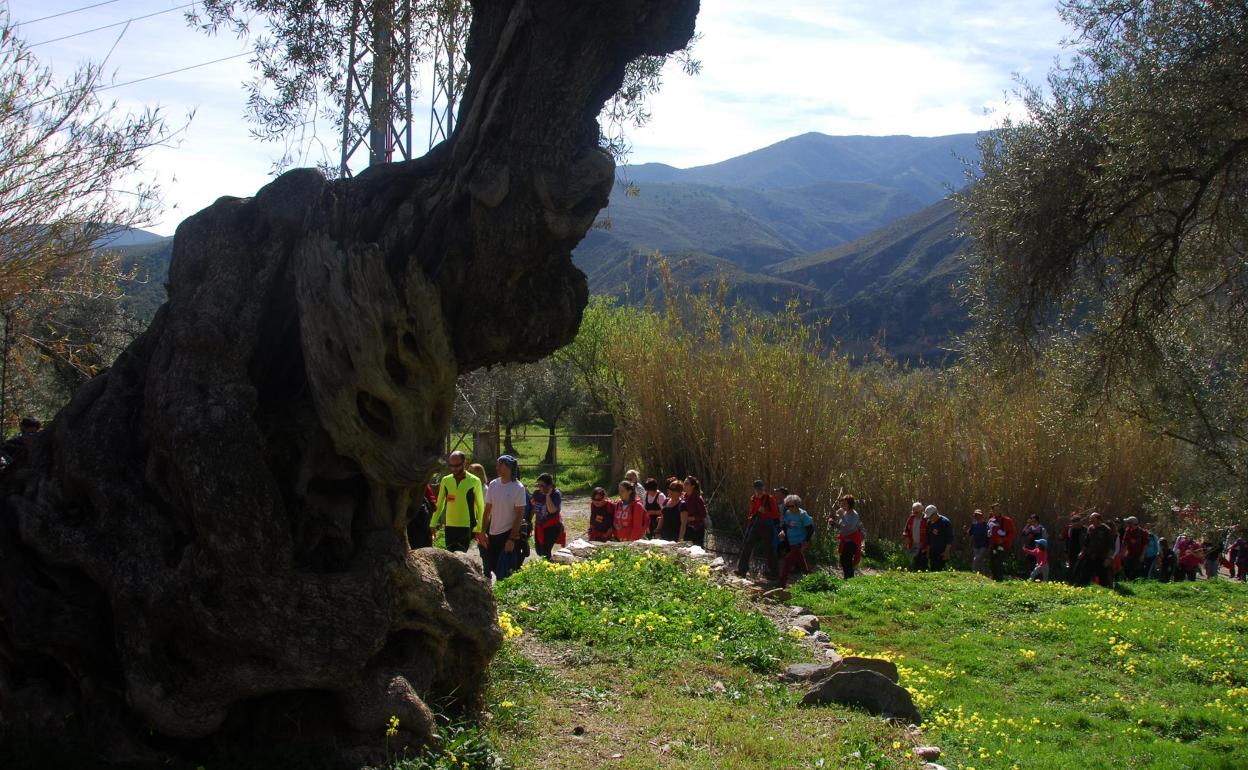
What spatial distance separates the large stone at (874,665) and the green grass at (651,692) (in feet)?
1.91

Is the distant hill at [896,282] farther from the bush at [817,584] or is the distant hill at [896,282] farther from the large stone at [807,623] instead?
the large stone at [807,623]

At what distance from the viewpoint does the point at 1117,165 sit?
9.37 m

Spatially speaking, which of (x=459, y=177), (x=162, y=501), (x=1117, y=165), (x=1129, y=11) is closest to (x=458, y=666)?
(x=162, y=501)

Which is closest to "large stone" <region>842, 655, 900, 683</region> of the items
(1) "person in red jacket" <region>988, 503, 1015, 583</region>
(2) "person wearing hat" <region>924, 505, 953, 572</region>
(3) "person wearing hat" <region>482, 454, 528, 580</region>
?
(3) "person wearing hat" <region>482, 454, 528, 580</region>

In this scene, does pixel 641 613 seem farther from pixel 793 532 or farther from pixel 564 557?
pixel 793 532

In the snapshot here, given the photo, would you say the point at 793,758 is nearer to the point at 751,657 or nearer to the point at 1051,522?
the point at 751,657

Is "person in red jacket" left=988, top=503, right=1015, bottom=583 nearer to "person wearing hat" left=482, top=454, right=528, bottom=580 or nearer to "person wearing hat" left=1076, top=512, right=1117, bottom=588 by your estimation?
"person wearing hat" left=1076, top=512, right=1117, bottom=588

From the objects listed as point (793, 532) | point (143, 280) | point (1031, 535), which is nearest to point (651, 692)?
point (793, 532)

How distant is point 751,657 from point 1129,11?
7.38m

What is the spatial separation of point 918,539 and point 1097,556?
3.26 meters

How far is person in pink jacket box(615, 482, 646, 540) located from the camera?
16.4m

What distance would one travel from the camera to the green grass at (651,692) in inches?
256

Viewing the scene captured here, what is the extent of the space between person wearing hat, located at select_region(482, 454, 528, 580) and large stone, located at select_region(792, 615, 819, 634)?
351 centimetres

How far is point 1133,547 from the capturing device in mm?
20344
